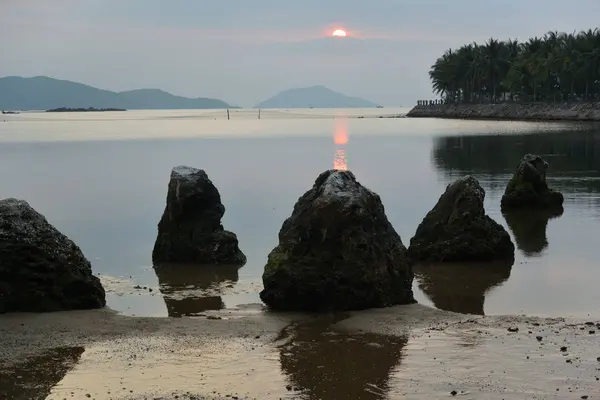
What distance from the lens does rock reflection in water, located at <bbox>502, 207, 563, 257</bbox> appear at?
69.6 ft

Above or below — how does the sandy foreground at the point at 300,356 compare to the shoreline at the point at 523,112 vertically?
below

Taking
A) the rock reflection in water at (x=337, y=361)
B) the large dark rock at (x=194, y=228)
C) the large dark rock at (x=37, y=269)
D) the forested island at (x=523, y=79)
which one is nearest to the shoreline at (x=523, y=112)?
the forested island at (x=523, y=79)

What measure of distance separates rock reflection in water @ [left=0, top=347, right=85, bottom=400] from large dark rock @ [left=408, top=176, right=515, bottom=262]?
985 cm

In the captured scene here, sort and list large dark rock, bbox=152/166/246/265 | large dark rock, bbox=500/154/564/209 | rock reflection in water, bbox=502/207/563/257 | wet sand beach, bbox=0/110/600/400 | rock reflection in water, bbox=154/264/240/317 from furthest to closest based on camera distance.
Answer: large dark rock, bbox=500/154/564/209 → rock reflection in water, bbox=502/207/563/257 → large dark rock, bbox=152/166/246/265 → rock reflection in water, bbox=154/264/240/317 → wet sand beach, bbox=0/110/600/400

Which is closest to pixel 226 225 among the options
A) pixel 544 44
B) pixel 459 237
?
pixel 459 237

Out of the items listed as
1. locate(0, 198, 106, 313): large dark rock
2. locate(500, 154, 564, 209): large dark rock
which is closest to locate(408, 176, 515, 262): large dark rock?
locate(0, 198, 106, 313): large dark rock

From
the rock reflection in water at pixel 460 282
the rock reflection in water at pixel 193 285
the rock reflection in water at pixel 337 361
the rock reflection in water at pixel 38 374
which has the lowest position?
the rock reflection in water at pixel 460 282

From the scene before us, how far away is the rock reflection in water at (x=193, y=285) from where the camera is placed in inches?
579

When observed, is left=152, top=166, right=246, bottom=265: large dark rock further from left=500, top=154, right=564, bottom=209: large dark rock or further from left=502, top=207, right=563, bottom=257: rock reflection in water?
left=500, top=154, right=564, bottom=209: large dark rock

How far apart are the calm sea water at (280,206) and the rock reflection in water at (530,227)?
56 millimetres

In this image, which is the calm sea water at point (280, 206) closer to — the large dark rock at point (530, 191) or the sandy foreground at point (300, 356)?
the large dark rock at point (530, 191)

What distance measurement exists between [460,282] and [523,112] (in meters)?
131

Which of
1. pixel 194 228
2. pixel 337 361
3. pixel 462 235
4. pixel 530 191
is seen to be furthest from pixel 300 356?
pixel 530 191

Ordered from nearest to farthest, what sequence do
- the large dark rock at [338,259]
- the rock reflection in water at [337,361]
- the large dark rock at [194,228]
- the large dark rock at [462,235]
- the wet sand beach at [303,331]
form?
the rock reflection in water at [337,361], the wet sand beach at [303,331], the large dark rock at [338,259], the large dark rock at [462,235], the large dark rock at [194,228]
